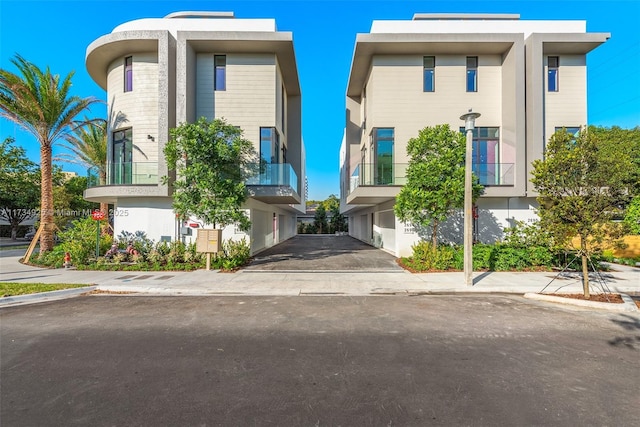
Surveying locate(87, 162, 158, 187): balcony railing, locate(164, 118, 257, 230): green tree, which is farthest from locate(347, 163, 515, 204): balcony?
locate(87, 162, 158, 187): balcony railing

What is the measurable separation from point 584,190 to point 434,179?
456 centimetres

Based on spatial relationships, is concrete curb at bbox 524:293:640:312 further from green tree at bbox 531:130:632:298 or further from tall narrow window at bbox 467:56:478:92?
tall narrow window at bbox 467:56:478:92

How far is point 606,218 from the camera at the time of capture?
7105 mm

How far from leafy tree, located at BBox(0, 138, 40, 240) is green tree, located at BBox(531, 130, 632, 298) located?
136 feet

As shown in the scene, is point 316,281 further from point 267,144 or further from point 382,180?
point 267,144

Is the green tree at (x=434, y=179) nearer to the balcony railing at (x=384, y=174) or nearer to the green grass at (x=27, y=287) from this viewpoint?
the balcony railing at (x=384, y=174)

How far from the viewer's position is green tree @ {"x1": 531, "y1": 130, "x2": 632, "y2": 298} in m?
7.03

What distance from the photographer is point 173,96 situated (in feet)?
44.3

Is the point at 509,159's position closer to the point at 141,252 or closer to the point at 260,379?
the point at 260,379

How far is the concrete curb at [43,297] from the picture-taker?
7258 millimetres

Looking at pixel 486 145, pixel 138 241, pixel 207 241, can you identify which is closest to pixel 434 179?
pixel 486 145

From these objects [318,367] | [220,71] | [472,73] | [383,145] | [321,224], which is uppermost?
[472,73]

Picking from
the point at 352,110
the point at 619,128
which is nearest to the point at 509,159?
the point at 352,110

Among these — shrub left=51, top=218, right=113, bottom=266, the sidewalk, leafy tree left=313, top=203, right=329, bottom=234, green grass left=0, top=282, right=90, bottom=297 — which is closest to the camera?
green grass left=0, top=282, right=90, bottom=297
